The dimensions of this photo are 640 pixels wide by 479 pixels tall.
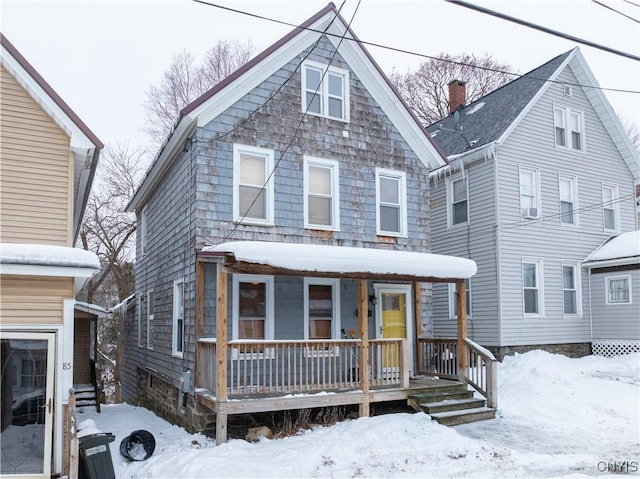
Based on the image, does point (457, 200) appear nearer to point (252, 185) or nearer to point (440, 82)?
point (252, 185)

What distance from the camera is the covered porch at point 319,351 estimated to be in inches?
384

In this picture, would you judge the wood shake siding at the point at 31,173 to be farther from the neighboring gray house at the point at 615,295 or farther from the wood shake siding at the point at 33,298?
the neighboring gray house at the point at 615,295

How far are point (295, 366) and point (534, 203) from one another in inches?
436

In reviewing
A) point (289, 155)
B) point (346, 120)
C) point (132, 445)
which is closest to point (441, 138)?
point (346, 120)

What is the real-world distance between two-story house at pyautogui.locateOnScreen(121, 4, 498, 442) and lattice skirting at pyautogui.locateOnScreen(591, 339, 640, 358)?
25.6 ft

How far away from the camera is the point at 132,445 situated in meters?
9.38

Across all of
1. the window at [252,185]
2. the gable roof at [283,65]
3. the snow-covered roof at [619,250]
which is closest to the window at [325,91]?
the gable roof at [283,65]

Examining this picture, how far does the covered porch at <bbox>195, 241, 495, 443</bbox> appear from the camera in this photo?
9.76 m

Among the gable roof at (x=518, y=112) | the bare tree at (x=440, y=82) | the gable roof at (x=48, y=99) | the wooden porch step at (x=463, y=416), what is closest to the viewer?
the gable roof at (x=48, y=99)

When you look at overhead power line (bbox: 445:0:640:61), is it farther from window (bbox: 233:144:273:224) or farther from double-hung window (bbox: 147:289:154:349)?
double-hung window (bbox: 147:289:154:349)

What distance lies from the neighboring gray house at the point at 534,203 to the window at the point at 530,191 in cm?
3

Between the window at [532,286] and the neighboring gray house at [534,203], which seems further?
the window at [532,286]

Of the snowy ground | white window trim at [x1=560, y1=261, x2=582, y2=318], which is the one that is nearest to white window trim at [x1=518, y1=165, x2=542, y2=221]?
white window trim at [x1=560, y1=261, x2=582, y2=318]

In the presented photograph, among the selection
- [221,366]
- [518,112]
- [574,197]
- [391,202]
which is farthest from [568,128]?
[221,366]
